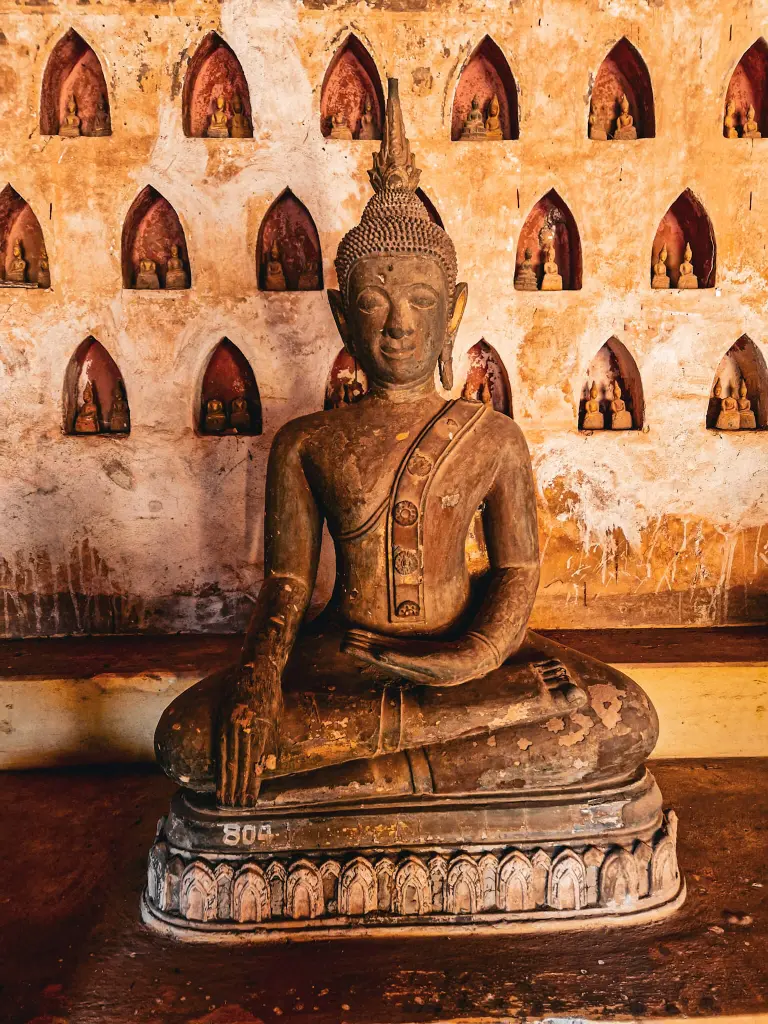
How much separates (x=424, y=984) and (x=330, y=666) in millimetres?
916

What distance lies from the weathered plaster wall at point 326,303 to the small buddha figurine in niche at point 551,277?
0.09m

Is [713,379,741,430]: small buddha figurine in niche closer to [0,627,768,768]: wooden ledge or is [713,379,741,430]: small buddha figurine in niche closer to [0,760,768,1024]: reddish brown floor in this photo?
[0,627,768,768]: wooden ledge

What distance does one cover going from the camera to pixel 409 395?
2988 millimetres

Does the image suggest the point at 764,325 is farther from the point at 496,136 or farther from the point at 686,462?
the point at 496,136

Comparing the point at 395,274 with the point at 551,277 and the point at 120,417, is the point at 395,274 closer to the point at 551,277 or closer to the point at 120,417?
the point at 551,277

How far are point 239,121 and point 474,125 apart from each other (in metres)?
1.07

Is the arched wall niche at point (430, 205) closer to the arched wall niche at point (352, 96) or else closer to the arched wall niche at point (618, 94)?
the arched wall niche at point (352, 96)

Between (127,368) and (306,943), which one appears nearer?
(306,943)

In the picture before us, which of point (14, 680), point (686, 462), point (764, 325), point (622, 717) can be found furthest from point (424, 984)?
point (764, 325)

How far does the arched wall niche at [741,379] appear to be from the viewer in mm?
4113

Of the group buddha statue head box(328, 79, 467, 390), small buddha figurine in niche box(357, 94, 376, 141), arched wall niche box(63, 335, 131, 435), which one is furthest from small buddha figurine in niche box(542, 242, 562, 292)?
arched wall niche box(63, 335, 131, 435)

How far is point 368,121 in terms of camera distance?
13.1ft

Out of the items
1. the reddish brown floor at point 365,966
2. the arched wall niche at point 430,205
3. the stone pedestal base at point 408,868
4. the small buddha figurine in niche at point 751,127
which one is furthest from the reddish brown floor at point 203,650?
the small buddha figurine in niche at point 751,127

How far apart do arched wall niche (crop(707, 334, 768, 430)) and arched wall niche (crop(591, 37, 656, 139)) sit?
1075mm
